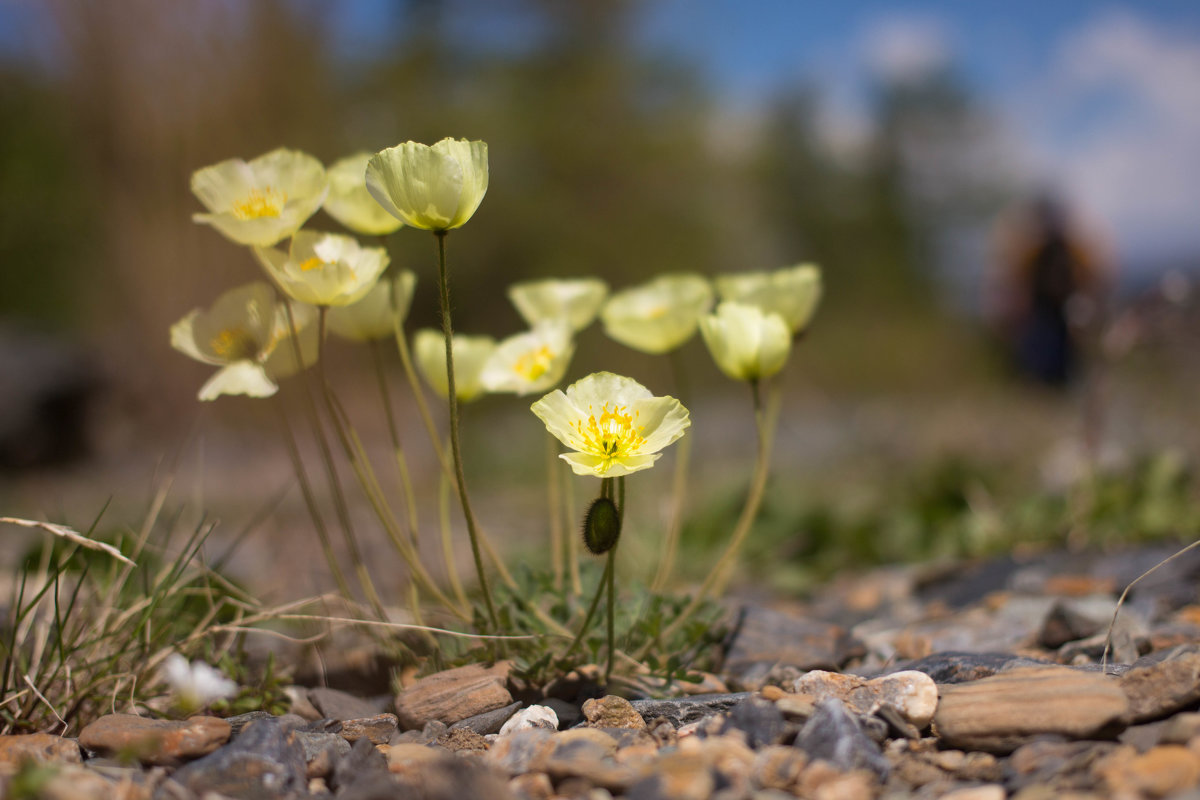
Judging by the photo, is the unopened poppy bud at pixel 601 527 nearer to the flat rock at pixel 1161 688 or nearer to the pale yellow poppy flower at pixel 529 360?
the pale yellow poppy flower at pixel 529 360

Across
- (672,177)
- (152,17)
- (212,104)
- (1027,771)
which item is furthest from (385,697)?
(672,177)

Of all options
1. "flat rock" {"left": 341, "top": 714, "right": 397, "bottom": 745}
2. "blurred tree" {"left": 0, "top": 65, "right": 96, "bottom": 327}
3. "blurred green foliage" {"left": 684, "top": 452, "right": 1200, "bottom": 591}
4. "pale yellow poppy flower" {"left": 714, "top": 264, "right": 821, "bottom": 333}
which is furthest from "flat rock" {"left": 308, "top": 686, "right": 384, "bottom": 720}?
"blurred tree" {"left": 0, "top": 65, "right": 96, "bottom": 327}

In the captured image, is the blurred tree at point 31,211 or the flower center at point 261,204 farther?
the blurred tree at point 31,211

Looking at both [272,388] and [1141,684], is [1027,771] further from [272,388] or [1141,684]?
[272,388]

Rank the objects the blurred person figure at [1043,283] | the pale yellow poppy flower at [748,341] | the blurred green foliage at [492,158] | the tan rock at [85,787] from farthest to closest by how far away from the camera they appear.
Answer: the blurred person figure at [1043,283], the blurred green foliage at [492,158], the pale yellow poppy flower at [748,341], the tan rock at [85,787]

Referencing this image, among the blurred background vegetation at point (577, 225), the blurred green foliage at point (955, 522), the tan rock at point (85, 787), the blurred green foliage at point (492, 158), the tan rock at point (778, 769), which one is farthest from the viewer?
the blurred green foliage at point (492, 158)

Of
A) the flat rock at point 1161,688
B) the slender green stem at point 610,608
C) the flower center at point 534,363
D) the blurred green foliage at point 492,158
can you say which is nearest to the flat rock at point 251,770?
the slender green stem at point 610,608
